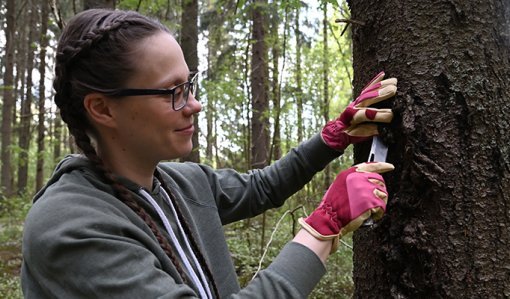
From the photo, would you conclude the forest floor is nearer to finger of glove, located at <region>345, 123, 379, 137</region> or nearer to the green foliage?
the green foliage

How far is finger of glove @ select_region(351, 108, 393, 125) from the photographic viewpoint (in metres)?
1.57

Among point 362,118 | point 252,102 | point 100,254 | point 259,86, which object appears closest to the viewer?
point 100,254

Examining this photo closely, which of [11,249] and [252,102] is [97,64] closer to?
[11,249]

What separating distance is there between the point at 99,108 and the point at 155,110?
191mm

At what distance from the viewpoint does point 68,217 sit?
47.5 inches

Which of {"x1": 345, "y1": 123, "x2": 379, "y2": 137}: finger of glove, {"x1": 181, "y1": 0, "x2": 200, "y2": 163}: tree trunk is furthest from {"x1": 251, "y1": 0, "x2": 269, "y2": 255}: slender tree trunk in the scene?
{"x1": 345, "y1": 123, "x2": 379, "y2": 137}: finger of glove

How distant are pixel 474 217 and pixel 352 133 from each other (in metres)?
0.54

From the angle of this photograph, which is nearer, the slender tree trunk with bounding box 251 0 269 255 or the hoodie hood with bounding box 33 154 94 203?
the hoodie hood with bounding box 33 154 94 203

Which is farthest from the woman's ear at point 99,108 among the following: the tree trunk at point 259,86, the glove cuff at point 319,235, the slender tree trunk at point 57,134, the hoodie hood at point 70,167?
the slender tree trunk at point 57,134

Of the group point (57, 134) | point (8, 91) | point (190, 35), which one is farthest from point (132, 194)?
point (57, 134)

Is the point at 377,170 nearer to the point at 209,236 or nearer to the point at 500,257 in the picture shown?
the point at 500,257

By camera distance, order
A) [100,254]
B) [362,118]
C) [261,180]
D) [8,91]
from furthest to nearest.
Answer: [8,91] → [261,180] → [362,118] → [100,254]

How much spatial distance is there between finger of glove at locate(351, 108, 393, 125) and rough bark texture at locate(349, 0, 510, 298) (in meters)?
0.04

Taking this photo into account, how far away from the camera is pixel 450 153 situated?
58.9 inches
